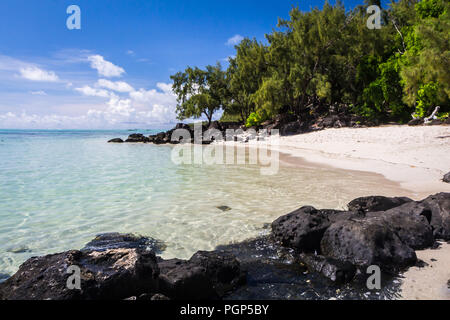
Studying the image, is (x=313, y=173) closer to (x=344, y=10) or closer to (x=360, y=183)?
(x=360, y=183)

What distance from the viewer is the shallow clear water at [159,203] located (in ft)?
18.1

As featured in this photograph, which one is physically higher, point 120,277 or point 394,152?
point 394,152

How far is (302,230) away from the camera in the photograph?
4.54m

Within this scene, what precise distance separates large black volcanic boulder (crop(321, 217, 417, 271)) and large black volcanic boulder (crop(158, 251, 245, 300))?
1.58 metres

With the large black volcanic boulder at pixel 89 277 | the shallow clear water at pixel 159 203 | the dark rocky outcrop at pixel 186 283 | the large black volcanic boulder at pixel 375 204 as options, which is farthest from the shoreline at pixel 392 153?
the large black volcanic boulder at pixel 89 277

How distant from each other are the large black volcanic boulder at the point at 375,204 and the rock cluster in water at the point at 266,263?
0.58 meters

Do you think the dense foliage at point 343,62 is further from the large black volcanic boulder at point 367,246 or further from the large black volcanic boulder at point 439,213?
the large black volcanic boulder at point 367,246

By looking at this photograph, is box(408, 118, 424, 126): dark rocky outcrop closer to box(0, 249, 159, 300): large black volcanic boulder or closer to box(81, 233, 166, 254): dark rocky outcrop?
box(81, 233, 166, 254): dark rocky outcrop

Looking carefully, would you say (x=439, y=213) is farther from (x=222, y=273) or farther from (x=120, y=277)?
(x=120, y=277)

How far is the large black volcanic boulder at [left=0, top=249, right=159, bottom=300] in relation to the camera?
271 centimetres

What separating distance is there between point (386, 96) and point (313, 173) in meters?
19.9

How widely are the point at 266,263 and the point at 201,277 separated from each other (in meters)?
1.29

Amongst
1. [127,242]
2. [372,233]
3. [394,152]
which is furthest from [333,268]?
[394,152]
